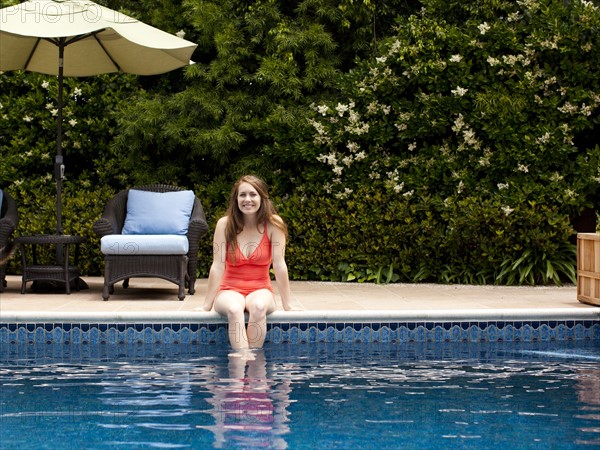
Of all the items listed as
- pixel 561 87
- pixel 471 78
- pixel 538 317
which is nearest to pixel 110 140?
pixel 471 78

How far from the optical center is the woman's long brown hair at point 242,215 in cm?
609

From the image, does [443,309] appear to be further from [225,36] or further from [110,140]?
[110,140]

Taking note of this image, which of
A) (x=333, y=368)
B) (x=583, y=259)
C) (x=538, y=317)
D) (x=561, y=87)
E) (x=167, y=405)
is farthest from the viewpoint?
(x=561, y=87)

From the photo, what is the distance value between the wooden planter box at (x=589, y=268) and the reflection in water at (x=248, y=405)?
2853mm

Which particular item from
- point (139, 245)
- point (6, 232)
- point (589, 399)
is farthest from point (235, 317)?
point (6, 232)

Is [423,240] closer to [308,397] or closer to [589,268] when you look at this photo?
[589,268]

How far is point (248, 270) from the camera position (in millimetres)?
6180

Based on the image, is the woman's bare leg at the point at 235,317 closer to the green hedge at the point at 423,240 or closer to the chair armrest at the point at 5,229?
the chair armrest at the point at 5,229

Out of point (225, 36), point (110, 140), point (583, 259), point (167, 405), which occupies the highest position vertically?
point (225, 36)

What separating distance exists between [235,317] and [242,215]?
72 cm

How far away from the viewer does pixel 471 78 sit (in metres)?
9.27

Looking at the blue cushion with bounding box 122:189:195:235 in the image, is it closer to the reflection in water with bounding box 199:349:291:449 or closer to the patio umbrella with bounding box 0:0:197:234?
the patio umbrella with bounding box 0:0:197:234

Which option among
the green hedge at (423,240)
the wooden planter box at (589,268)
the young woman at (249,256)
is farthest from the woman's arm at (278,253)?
the green hedge at (423,240)

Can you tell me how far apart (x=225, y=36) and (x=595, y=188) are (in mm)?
4175
